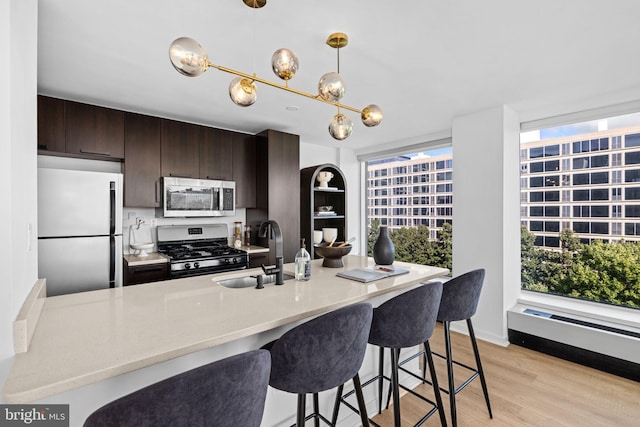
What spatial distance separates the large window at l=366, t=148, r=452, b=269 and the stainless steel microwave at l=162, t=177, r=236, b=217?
243 centimetres

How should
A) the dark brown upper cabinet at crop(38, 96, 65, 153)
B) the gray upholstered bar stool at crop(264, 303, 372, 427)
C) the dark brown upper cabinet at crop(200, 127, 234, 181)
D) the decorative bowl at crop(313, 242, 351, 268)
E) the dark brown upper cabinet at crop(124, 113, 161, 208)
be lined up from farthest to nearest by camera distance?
1. the dark brown upper cabinet at crop(200, 127, 234, 181)
2. the dark brown upper cabinet at crop(124, 113, 161, 208)
3. the dark brown upper cabinet at crop(38, 96, 65, 153)
4. the decorative bowl at crop(313, 242, 351, 268)
5. the gray upholstered bar stool at crop(264, 303, 372, 427)

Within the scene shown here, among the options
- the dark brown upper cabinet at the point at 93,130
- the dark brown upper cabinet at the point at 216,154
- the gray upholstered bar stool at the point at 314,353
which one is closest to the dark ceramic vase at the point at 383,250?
the gray upholstered bar stool at the point at 314,353

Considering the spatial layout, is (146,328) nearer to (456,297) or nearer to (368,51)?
(456,297)

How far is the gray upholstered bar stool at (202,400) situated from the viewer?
69 centimetres

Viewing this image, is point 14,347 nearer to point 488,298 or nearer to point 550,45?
point 550,45

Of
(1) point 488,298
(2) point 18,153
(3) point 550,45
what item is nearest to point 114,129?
(2) point 18,153

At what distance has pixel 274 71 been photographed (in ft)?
4.87

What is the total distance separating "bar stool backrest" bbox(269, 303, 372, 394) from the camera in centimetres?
114

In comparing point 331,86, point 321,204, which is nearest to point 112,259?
point 331,86

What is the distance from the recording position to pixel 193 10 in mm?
1624

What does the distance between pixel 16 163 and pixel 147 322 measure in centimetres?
67

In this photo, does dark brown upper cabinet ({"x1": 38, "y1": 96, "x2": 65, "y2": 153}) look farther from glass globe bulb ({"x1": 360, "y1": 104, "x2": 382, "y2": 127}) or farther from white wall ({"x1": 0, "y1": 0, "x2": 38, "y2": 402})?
glass globe bulb ({"x1": 360, "y1": 104, "x2": 382, "y2": 127})

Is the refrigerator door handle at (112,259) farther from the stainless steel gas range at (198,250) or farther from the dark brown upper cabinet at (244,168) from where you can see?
the dark brown upper cabinet at (244,168)

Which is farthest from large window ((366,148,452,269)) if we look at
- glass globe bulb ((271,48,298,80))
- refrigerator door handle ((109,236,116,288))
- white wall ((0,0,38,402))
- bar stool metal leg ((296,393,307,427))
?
white wall ((0,0,38,402))
